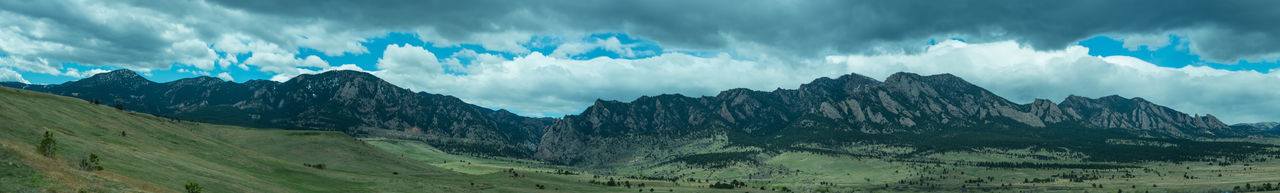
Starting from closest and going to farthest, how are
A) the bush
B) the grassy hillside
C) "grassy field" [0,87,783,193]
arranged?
"grassy field" [0,87,783,193]
the grassy hillside
the bush

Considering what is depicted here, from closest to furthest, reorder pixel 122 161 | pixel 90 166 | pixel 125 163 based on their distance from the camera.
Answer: pixel 90 166 < pixel 125 163 < pixel 122 161

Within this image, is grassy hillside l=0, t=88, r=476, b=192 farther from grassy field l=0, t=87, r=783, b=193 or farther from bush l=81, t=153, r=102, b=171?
bush l=81, t=153, r=102, b=171

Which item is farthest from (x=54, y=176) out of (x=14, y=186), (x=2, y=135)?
(x=2, y=135)

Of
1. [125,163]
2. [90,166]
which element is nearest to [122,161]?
[125,163]

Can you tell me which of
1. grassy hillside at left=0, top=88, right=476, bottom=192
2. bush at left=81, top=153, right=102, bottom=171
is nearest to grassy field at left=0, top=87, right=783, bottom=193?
grassy hillside at left=0, top=88, right=476, bottom=192

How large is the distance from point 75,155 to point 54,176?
3134cm

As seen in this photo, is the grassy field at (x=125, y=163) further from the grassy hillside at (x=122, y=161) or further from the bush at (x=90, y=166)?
the bush at (x=90, y=166)

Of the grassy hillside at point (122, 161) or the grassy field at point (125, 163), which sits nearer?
the grassy field at point (125, 163)

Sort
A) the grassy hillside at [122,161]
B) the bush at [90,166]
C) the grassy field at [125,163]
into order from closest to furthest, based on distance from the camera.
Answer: the grassy field at [125,163] → the grassy hillside at [122,161] → the bush at [90,166]

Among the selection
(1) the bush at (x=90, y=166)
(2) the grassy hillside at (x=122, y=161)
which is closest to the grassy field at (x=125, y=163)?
(2) the grassy hillside at (x=122, y=161)

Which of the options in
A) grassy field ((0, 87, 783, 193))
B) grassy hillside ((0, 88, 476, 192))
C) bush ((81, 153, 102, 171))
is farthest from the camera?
bush ((81, 153, 102, 171))

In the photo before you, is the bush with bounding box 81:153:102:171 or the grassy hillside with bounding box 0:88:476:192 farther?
the bush with bounding box 81:153:102:171

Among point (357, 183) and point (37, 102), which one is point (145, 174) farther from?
point (37, 102)

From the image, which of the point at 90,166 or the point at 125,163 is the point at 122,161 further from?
the point at 90,166
